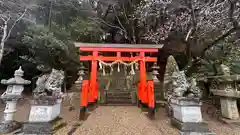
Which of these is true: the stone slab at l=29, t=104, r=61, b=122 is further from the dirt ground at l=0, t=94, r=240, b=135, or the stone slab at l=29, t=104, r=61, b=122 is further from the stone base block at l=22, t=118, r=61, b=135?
the dirt ground at l=0, t=94, r=240, b=135

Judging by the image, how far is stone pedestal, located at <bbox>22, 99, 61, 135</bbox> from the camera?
366cm

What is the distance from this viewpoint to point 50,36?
5883 millimetres

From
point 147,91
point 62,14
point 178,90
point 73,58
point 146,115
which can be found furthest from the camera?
point 62,14

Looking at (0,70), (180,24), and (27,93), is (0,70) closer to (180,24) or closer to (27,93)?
(27,93)

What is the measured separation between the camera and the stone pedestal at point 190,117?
374cm

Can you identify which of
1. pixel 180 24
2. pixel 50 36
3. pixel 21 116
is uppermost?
pixel 180 24

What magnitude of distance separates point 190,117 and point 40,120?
417 cm

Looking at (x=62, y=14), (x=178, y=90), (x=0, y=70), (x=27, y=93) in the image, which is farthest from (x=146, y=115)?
(x=0, y=70)

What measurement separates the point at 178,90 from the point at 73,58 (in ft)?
19.2

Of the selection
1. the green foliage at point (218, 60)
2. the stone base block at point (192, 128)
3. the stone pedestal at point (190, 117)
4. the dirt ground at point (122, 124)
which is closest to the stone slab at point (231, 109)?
the dirt ground at point (122, 124)

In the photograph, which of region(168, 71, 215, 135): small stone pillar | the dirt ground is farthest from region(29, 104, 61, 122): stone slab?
region(168, 71, 215, 135): small stone pillar

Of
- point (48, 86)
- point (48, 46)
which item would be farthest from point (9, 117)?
point (48, 46)

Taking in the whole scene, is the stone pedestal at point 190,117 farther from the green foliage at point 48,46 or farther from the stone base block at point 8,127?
the green foliage at point 48,46

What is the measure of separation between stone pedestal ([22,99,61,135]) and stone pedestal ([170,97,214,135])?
3.66 m
